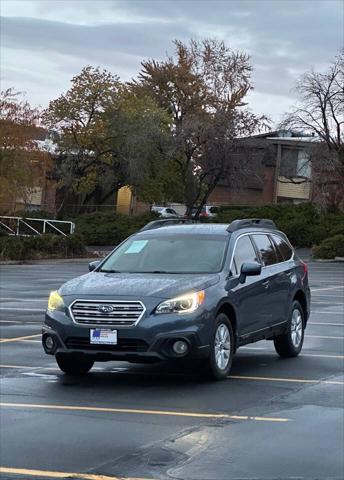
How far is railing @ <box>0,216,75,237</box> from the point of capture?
44219 millimetres

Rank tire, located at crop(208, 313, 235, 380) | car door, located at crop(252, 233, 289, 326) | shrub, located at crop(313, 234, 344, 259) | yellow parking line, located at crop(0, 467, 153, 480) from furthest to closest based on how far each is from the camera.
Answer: shrub, located at crop(313, 234, 344, 259), car door, located at crop(252, 233, 289, 326), tire, located at crop(208, 313, 235, 380), yellow parking line, located at crop(0, 467, 153, 480)

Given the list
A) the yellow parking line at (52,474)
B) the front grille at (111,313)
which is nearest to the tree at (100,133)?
the front grille at (111,313)

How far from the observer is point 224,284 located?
1020 centimetres

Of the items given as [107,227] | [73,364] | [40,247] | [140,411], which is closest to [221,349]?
[73,364]

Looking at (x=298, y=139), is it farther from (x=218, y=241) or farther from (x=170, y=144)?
(x=218, y=241)

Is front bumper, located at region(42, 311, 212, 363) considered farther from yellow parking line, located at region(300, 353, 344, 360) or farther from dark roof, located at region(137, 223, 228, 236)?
yellow parking line, located at region(300, 353, 344, 360)

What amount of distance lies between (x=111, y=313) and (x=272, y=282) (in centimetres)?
287

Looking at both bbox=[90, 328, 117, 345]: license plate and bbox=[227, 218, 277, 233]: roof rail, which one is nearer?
bbox=[90, 328, 117, 345]: license plate

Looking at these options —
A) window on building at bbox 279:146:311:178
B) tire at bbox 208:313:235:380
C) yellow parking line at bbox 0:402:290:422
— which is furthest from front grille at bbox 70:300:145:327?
window on building at bbox 279:146:311:178

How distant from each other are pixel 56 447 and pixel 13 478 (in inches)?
34.8

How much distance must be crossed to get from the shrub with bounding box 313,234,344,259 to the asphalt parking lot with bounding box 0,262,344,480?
34188 millimetres

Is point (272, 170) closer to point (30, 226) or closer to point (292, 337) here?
point (30, 226)

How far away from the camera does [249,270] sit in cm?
1051

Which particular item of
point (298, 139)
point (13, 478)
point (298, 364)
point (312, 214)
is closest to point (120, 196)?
point (298, 139)
